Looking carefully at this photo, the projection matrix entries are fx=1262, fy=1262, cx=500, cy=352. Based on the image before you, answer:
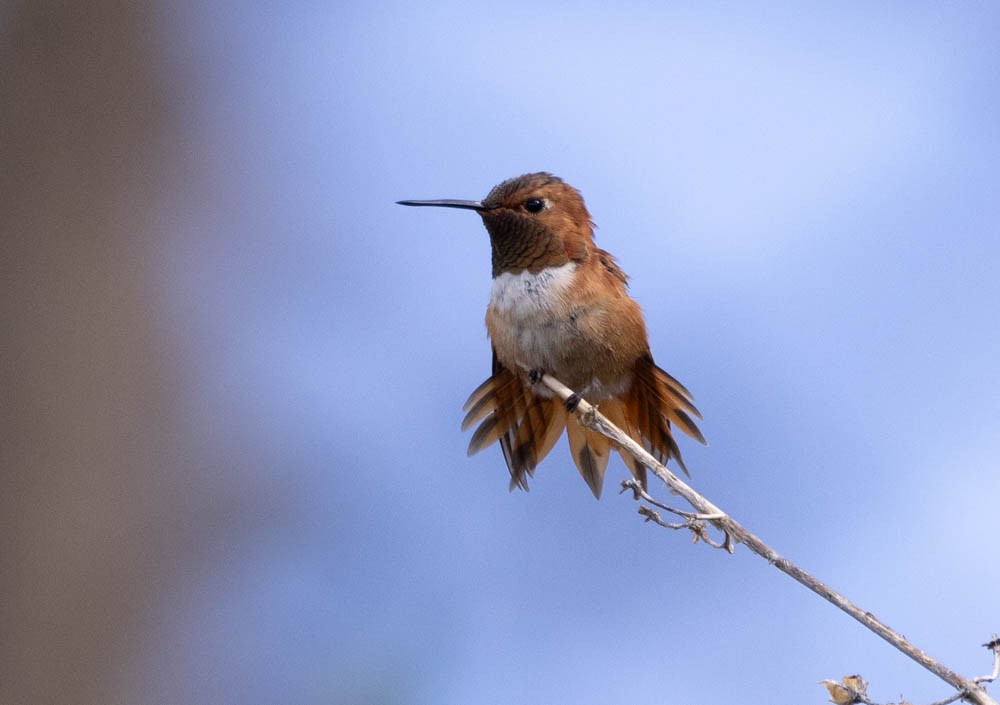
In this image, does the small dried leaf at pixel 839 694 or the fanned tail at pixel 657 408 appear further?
the fanned tail at pixel 657 408

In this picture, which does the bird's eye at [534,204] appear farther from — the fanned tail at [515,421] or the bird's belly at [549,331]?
the fanned tail at [515,421]

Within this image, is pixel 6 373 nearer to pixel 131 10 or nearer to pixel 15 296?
pixel 15 296

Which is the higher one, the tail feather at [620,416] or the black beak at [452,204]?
the black beak at [452,204]

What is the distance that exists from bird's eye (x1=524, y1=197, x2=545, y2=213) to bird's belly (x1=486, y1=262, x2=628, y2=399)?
0.18m

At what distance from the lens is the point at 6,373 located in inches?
174

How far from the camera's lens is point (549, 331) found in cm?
325

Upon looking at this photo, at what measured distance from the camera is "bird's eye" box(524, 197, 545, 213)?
11.1ft

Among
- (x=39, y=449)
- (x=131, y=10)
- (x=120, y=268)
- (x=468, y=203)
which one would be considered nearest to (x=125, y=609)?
(x=39, y=449)

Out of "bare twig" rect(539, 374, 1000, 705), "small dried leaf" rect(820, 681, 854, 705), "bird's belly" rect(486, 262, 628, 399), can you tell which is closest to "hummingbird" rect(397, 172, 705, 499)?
"bird's belly" rect(486, 262, 628, 399)

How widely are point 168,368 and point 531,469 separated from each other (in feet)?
6.20

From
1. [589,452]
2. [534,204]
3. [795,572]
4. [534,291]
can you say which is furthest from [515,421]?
[795,572]

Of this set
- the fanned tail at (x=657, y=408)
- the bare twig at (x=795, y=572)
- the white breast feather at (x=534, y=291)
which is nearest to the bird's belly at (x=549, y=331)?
the white breast feather at (x=534, y=291)

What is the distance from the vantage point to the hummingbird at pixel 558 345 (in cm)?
328

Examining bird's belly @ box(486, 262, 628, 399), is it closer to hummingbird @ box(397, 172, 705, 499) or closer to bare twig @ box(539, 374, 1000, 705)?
hummingbird @ box(397, 172, 705, 499)
